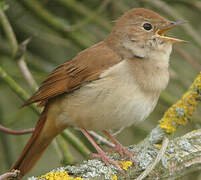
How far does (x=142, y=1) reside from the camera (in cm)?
391

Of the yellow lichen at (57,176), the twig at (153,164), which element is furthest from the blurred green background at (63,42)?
the yellow lichen at (57,176)

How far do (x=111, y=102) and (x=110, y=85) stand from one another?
0.14 meters

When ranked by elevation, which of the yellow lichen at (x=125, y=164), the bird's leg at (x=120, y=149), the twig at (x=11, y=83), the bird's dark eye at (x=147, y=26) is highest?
the bird's dark eye at (x=147, y=26)

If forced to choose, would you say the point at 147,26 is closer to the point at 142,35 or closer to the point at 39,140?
the point at 142,35

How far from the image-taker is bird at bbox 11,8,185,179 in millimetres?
2900

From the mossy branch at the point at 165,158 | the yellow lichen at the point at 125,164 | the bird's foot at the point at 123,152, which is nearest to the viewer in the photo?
the mossy branch at the point at 165,158

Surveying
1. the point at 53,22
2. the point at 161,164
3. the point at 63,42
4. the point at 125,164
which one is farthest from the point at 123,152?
the point at 63,42

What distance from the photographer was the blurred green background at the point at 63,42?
3.80 m

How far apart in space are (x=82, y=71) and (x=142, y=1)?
117 centimetres

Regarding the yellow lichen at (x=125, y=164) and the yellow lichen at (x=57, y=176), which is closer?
the yellow lichen at (x=57, y=176)

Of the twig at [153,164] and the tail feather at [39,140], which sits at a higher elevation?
the twig at [153,164]

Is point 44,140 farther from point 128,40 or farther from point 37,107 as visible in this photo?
point 128,40

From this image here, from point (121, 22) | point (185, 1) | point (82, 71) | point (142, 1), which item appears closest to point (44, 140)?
point (82, 71)

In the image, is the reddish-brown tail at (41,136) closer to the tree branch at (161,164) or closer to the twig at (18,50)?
the twig at (18,50)
